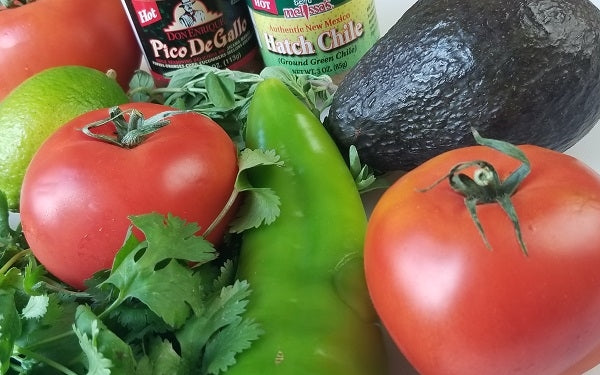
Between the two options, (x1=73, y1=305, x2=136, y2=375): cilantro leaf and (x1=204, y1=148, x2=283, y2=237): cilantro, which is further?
(x1=204, y1=148, x2=283, y2=237): cilantro

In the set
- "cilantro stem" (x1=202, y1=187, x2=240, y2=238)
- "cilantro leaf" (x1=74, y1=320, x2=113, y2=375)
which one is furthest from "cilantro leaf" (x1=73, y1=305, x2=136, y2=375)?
"cilantro stem" (x1=202, y1=187, x2=240, y2=238)

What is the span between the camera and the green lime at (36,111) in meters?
0.69

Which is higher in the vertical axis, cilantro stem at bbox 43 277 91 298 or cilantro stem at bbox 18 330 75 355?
cilantro stem at bbox 18 330 75 355

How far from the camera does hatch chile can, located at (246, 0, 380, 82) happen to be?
758 mm

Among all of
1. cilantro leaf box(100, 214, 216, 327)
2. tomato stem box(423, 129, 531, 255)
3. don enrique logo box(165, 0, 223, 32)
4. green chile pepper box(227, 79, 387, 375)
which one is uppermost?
tomato stem box(423, 129, 531, 255)

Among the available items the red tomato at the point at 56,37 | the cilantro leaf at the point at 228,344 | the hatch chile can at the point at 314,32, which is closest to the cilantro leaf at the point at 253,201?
the cilantro leaf at the point at 228,344

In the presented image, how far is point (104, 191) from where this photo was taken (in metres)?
0.53

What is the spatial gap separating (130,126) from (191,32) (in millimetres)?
289

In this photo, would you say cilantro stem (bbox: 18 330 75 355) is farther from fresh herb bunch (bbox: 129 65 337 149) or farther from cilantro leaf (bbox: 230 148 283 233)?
fresh herb bunch (bbox: 129 65 337 149)

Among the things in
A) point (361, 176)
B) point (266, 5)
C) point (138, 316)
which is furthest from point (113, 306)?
point (266, 5)

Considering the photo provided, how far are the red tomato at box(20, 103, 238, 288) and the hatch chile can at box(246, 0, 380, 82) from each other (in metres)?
0.25

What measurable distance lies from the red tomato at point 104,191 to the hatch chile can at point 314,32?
0.25 m

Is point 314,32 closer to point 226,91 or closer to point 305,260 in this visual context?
point 226,91

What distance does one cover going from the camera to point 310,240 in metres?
0.57
